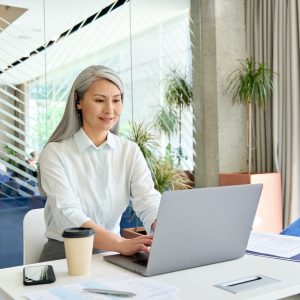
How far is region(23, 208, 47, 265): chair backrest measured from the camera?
5.66 feet

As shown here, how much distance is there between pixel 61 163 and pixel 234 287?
84 centimetres

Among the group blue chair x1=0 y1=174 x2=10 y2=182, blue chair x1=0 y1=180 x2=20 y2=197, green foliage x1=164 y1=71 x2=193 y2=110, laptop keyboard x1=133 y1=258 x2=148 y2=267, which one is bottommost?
laptop keyboard x1=133 y1=258 x2=148 y2=267

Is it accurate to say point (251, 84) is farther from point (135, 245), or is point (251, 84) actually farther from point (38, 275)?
point (38, 275)

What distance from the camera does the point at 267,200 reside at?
4012 mm

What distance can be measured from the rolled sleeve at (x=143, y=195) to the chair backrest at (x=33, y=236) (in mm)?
387

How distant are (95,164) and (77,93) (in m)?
0.30

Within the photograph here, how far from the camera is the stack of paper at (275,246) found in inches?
55.1

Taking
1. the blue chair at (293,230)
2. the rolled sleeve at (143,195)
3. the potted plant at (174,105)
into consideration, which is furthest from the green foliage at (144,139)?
the rolled sleeve at (143,195)

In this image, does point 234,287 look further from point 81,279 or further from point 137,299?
point 81,279

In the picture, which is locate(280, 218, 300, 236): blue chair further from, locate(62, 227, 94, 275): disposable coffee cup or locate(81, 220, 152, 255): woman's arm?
locate(62, 227, 94, 275): disposable coffee cup

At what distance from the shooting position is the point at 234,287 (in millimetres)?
1055

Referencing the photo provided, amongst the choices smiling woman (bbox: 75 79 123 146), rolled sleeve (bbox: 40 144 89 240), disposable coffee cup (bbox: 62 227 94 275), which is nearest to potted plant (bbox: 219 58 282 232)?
smiling woman (bbox: 75 79 123 146)

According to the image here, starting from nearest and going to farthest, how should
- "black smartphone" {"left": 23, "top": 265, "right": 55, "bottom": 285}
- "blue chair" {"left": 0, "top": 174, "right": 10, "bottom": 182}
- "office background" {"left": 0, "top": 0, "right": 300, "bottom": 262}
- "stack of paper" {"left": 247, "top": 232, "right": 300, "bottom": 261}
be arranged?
"black smartphone" {"left": 23, "top": 265, "right": 55, "bottom": 285}, "stack of paper" {"left": 247, "top": 232, "right": 300, "bottom": 261}, "blue chair" {"left": 0, "top": 174, "right": 10, "bottom": 182}, "office background" {"left": 0, "top": 0, "right": 300, "bottom": 262}

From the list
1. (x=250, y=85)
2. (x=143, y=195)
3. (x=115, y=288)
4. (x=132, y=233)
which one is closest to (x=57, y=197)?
(x=143, y=195)
